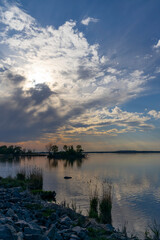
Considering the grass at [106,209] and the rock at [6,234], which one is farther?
the grass at [106,209]

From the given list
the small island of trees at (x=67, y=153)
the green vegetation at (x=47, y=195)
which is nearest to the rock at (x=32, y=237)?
the green vegetation at (x=47, y=195)

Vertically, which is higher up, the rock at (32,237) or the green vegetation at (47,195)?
the rock at (32,237)

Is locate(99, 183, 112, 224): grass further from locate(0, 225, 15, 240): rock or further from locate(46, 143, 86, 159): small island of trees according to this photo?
locate(46, 143, 86, 159): small island of trees

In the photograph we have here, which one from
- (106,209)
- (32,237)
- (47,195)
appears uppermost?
(32,237)

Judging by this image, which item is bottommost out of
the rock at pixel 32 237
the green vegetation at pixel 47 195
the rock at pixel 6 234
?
the green vegetation at pixel 47 195

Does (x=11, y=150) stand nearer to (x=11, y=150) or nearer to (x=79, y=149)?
(x=11, y=150)

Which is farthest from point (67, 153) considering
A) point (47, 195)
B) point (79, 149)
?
point (47, 195)

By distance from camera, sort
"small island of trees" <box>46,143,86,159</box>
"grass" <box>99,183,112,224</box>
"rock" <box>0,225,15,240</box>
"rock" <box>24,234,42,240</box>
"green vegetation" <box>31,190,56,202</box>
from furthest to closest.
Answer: "small island of trees" <box>46,143,86,159</box>, "green vegetation" <box>31,190,56,202</box>, "grass" <box>99,183,112,224</box>, "rock" <box>24,234,42,240</box>, "rock" <box>0,225,15,240</box>

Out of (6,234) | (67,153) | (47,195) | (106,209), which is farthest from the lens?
(67,153)

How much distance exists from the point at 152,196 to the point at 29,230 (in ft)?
59.9

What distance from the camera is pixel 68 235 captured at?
6770 millimetres

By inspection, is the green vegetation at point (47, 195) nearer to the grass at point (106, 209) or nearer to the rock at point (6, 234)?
the grass at point (106, 209)

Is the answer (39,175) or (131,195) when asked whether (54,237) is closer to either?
(131,195)

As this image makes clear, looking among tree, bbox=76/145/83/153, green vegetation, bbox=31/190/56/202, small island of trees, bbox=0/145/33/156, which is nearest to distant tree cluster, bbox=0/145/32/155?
small island of trees, bbox=0/145/33/156
